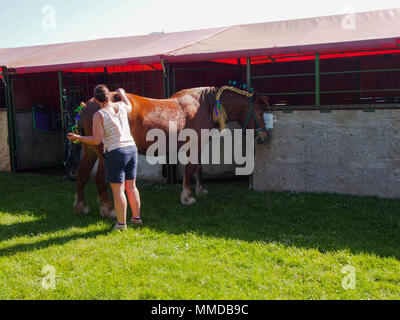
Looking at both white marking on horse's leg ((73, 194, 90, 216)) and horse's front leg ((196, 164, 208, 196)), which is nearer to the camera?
white marking on horse's leg ((73, 194, 90, 216))

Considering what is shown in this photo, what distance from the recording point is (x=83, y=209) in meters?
6.18

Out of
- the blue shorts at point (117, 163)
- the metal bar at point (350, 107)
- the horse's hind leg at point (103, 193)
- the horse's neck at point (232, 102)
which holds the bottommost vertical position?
the horse's hind leg at point (103, 193)

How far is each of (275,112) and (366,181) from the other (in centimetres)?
185

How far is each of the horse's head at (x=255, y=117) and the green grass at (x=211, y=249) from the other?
3.35ft

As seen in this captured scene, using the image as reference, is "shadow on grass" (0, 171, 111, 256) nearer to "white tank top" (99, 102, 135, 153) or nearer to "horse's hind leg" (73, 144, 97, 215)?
"horse's hind leg" (73, 144, 97, 215)

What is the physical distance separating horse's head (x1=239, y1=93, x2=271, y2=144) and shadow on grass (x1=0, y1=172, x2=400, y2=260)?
39.4 inches

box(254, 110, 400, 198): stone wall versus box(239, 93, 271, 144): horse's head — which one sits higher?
box(239, 93, 271, 144): horse's head

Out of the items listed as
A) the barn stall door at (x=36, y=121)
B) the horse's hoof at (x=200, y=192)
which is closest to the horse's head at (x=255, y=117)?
the horse's hoof at (x=200, y=192)

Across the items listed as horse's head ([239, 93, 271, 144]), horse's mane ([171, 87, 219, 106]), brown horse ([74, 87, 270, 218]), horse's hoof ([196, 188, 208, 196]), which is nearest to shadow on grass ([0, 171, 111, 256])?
brown horse ([74, 87, 270, 218])

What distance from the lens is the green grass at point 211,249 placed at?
3.80 meters

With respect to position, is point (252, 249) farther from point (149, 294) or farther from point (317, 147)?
point (317, 147)

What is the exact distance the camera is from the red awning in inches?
271

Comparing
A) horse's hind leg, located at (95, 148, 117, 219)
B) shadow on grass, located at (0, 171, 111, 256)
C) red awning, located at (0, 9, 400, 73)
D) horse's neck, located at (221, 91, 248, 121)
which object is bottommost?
shadow on grass, located at (0, 171, 111, 256)

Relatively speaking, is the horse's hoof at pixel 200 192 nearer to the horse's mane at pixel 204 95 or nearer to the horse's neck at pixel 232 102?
the horse's neck at pixel 232 102
